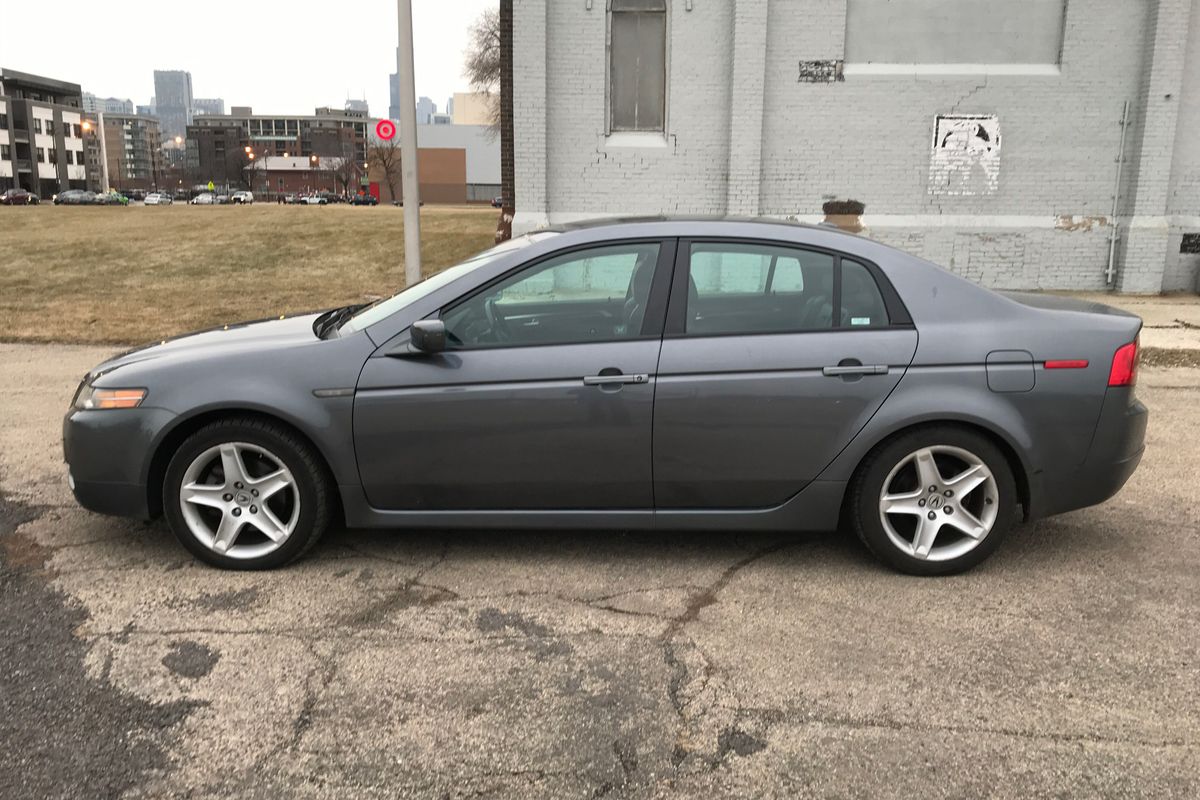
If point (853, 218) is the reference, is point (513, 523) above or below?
below

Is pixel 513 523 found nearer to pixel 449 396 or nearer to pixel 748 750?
pixel 449 396

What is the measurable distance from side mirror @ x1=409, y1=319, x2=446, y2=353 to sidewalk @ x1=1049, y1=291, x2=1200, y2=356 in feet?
29.0

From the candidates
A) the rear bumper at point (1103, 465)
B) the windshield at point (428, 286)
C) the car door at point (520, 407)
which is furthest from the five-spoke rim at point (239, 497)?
the rear bumper at point (1103, 465)

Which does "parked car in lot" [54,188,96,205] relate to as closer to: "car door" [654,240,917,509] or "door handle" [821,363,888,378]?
"car door" [654,240,917,509]

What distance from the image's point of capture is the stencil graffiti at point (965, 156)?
1404cm

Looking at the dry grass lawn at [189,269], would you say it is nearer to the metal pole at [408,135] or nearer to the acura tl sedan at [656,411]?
the metal pole at [408,135]

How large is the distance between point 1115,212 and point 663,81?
685cm

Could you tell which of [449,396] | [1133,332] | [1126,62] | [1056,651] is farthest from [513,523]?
[1126,62]

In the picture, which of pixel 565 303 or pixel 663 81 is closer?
pixel 565 303

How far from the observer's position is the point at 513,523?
4223 millimetres

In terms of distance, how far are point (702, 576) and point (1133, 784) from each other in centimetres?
186

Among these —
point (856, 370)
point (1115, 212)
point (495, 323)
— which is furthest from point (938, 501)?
point (1115, 212)

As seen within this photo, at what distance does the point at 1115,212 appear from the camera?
14305 millimetres

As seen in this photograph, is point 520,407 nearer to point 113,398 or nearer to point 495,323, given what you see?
point 495,323
